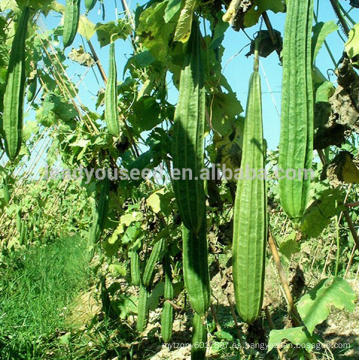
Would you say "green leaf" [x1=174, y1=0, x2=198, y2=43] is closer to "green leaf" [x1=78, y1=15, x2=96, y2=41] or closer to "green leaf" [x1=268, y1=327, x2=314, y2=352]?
"green leaf" [x1=268, y1=327, x2=314, y2=352]

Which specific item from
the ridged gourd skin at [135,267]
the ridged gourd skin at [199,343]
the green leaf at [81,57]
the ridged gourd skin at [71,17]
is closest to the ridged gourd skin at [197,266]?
the ridged gourd skin at [199,343]

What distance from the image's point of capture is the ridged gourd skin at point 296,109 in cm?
110

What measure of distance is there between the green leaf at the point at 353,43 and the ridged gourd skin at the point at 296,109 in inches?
7.0

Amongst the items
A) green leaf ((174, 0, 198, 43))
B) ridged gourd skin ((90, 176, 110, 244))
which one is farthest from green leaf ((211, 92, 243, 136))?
ridged gourd skin ((90, 176, 110, 244))

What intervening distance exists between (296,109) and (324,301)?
2.32ft

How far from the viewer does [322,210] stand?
1.72 metres

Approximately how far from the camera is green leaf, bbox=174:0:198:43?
1336 millimetres

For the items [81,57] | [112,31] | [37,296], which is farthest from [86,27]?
[37,296]

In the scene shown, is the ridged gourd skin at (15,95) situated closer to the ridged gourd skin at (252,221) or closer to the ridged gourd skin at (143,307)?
the ridged gourd skin at (252,221)

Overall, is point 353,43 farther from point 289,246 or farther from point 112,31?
point 112,31

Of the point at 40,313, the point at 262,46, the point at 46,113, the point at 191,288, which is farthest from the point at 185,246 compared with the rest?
the point at 40,313

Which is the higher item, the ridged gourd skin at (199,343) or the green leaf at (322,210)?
the green leaf at (322,210)

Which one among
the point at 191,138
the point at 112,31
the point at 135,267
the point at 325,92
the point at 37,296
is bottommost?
the point at 37,296

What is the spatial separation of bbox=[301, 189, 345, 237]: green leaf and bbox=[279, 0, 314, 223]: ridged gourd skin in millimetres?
597
